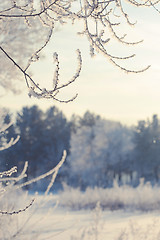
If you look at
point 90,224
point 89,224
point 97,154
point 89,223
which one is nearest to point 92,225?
point 90,224

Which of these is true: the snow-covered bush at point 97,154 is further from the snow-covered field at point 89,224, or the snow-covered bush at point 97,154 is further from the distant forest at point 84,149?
the snow-covered field at point 89,224

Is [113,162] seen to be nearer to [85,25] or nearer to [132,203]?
[132,203]

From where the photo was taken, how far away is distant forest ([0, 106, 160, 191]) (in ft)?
135

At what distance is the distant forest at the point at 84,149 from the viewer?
1624 inches

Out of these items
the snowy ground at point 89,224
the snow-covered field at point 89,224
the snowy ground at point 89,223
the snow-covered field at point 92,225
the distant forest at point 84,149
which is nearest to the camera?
the snow-covered field at point 92,225

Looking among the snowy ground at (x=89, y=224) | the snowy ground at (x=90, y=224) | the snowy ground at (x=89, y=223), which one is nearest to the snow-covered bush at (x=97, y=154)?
the snowy ground at (x=90, y=224)

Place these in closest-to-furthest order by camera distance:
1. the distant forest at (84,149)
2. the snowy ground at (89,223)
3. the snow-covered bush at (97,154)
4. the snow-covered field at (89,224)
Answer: the snow-covered field at (89,224) → the snowy ground at (89,223) → the distant forest at (84,149) → the snow-covered bush at (97,154)

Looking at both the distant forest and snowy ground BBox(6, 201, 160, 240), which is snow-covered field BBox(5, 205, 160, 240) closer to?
snowy ground BBox(6, 201, 160, 240)

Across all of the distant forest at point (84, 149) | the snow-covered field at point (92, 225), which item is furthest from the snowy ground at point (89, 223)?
the distant forest at point (84, 149)

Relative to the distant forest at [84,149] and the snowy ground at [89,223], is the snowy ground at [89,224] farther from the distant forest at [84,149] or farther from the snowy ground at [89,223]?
the distant forest at [84,149]

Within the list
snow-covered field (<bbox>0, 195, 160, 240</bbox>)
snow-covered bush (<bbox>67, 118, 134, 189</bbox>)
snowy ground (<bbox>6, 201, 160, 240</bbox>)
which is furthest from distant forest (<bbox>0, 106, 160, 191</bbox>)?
snowy ground (<bbox>6, 201, 160, 240</bbox>)

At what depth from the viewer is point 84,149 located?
1660 inches

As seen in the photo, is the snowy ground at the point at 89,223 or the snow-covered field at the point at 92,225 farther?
the snowy ground at the point at 89,223

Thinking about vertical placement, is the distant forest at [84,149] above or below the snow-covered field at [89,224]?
above
